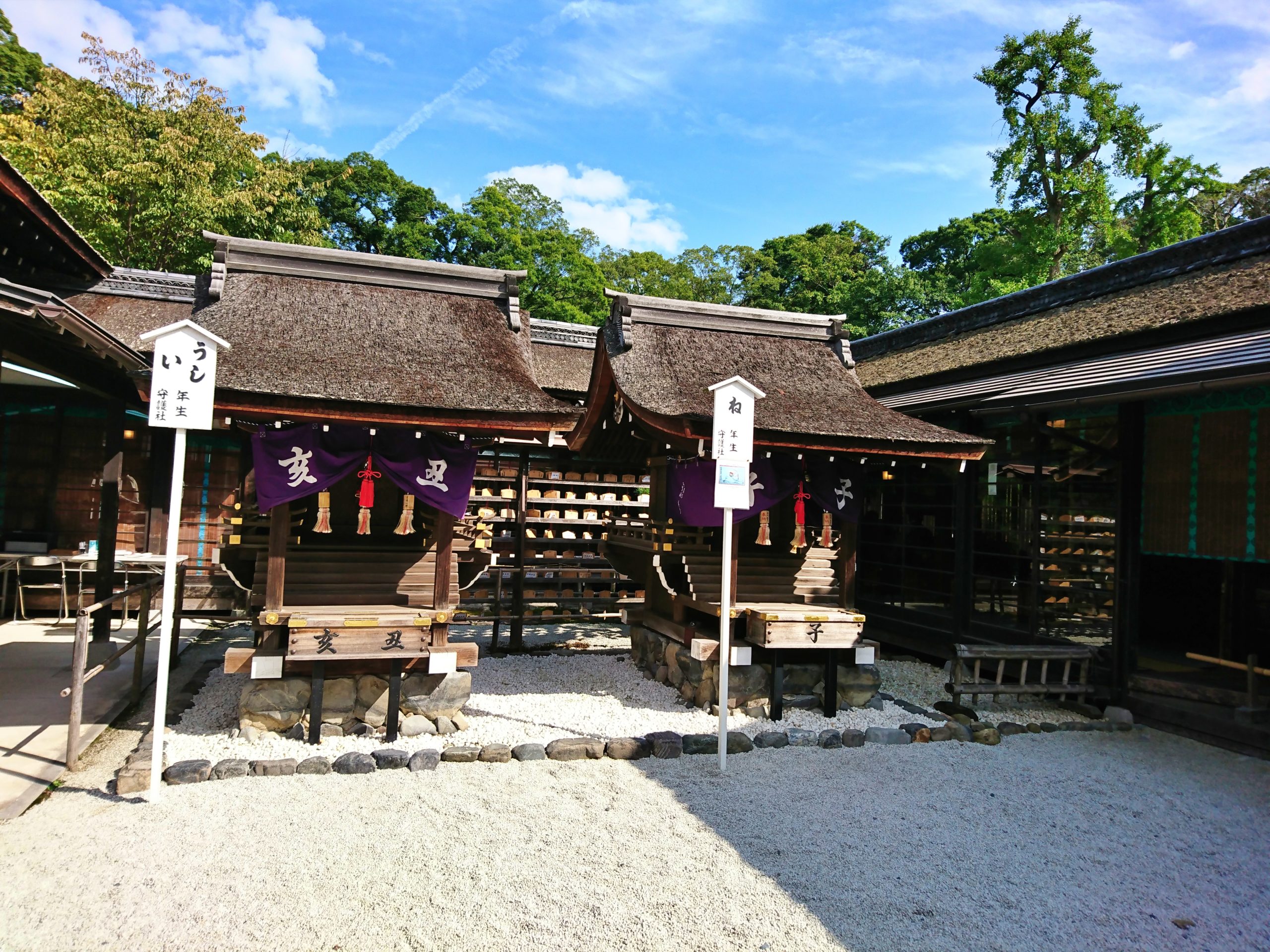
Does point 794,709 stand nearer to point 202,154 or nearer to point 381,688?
point 381,688

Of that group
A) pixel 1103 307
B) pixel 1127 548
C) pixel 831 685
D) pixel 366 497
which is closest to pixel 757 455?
pixel 831 685

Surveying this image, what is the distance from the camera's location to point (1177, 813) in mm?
5391

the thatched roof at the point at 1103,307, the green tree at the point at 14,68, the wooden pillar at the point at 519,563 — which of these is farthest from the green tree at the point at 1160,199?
the green tree at the point at 14,68

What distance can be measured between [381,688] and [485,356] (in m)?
3.34

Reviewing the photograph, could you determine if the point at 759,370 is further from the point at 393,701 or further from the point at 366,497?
the point at 393,701

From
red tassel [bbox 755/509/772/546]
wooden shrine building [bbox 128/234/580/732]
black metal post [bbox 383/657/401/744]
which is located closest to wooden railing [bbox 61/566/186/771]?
wooden shrine building [bbox 128/234/580/732]

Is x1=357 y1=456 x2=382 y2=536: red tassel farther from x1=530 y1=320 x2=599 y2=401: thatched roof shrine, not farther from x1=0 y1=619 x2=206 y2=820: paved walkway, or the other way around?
x1=530 y1=320 x2=599 y2=401: thatched roof shrine

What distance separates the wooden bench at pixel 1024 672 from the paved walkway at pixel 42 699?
7.72 metres

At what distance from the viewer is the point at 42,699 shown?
6.93m

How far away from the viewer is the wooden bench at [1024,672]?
297 inches

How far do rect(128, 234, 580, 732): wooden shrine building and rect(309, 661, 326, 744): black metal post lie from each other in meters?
0.02

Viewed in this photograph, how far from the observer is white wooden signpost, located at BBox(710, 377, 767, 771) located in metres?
6.19

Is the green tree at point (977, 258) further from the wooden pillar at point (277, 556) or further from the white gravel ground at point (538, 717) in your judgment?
the wooden pillar at point (277, 556)

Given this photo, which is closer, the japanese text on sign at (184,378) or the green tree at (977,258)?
the japanese text on sign at (184,378)
